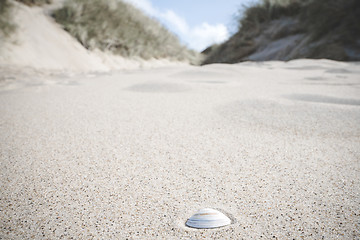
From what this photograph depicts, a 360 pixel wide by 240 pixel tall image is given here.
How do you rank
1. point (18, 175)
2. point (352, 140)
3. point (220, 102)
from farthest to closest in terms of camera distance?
point (220, 102)
point (352, 140)
point (18, 175)

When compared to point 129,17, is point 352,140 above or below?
below

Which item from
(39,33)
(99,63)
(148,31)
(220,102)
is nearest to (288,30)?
(148,31)

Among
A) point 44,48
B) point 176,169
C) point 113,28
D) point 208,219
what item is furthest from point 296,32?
point 208,219


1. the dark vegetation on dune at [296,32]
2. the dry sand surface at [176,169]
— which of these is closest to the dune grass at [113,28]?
the dark vegetation on dune at [296,32]

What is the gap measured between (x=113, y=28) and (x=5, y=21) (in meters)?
2.36

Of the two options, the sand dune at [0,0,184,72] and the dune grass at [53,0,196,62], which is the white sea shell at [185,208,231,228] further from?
the dune grass at [53,0,196,62]

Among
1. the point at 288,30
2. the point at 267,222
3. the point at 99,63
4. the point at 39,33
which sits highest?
the point at 288,30

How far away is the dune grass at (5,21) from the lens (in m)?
2.48

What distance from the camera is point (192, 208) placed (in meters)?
0.44

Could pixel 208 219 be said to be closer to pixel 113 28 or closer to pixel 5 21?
pixel 5 21

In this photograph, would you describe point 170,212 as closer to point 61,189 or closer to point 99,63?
point 61,189

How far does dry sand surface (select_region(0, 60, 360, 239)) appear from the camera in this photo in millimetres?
405

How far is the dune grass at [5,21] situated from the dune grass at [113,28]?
3.49 ft

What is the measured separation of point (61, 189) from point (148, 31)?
652cm
